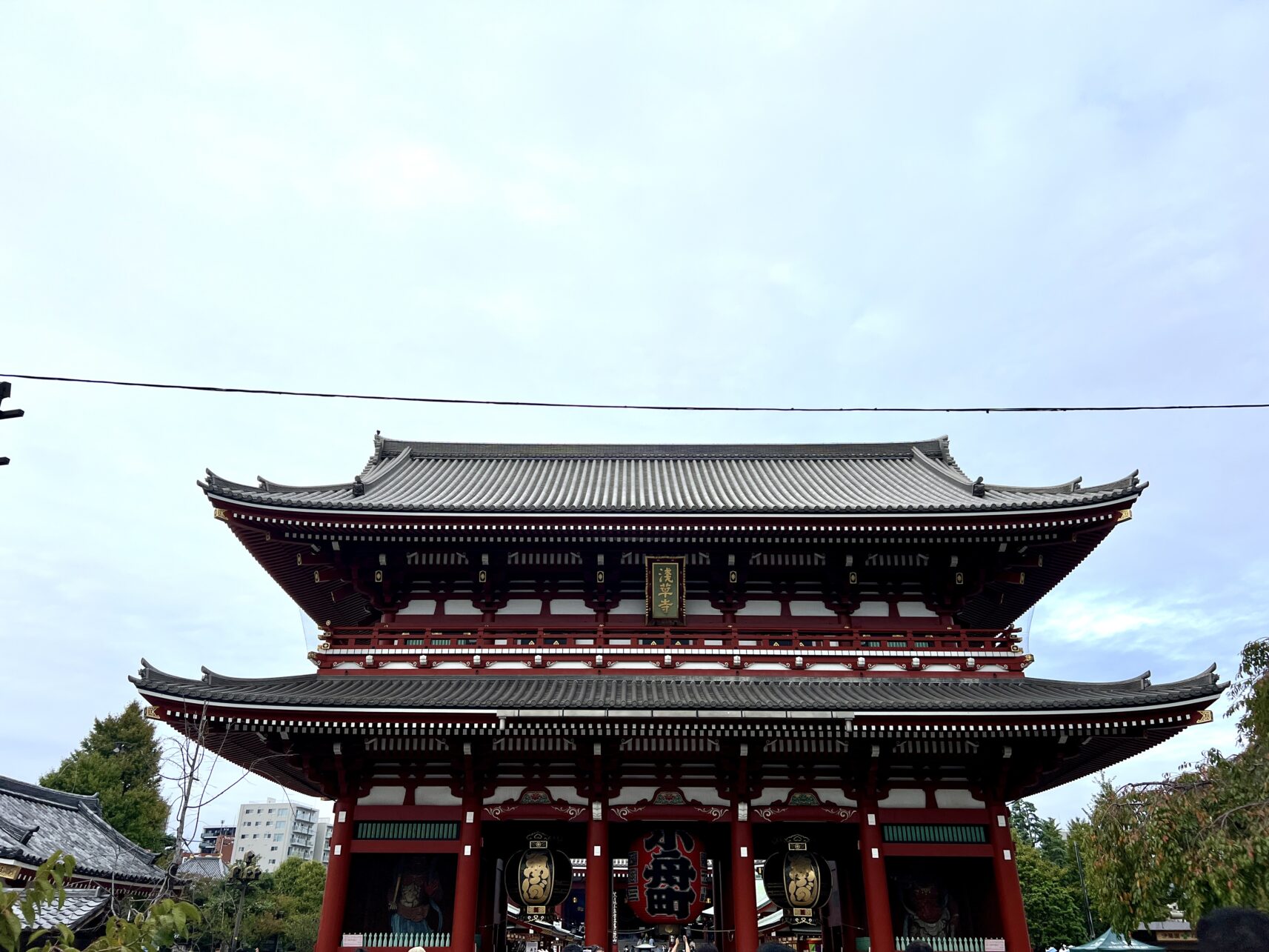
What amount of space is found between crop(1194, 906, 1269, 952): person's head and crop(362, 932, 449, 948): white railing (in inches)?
549

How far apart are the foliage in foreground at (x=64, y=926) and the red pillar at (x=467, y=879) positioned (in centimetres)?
951

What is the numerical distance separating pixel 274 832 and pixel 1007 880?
394ft

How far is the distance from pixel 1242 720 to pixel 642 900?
11.4m

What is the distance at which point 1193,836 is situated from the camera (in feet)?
39.9

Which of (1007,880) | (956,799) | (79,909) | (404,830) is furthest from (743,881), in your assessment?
(79,909)

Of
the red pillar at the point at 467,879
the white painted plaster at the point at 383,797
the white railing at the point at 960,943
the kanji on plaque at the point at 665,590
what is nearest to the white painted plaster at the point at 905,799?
the white railing at the point at 960,943

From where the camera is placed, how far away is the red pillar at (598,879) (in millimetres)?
14164

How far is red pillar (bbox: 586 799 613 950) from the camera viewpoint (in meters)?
14.2

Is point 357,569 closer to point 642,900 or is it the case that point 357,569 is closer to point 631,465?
point 642,900

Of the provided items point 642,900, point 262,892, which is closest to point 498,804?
point 642,900

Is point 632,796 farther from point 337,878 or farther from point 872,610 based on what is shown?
point 872,610

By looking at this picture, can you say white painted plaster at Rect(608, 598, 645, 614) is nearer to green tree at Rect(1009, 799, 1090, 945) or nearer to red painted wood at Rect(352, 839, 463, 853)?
red painted wood at Rect(352, 839, 463, 853)

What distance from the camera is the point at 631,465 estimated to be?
2583 cm

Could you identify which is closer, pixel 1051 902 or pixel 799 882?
pixel 799 882
